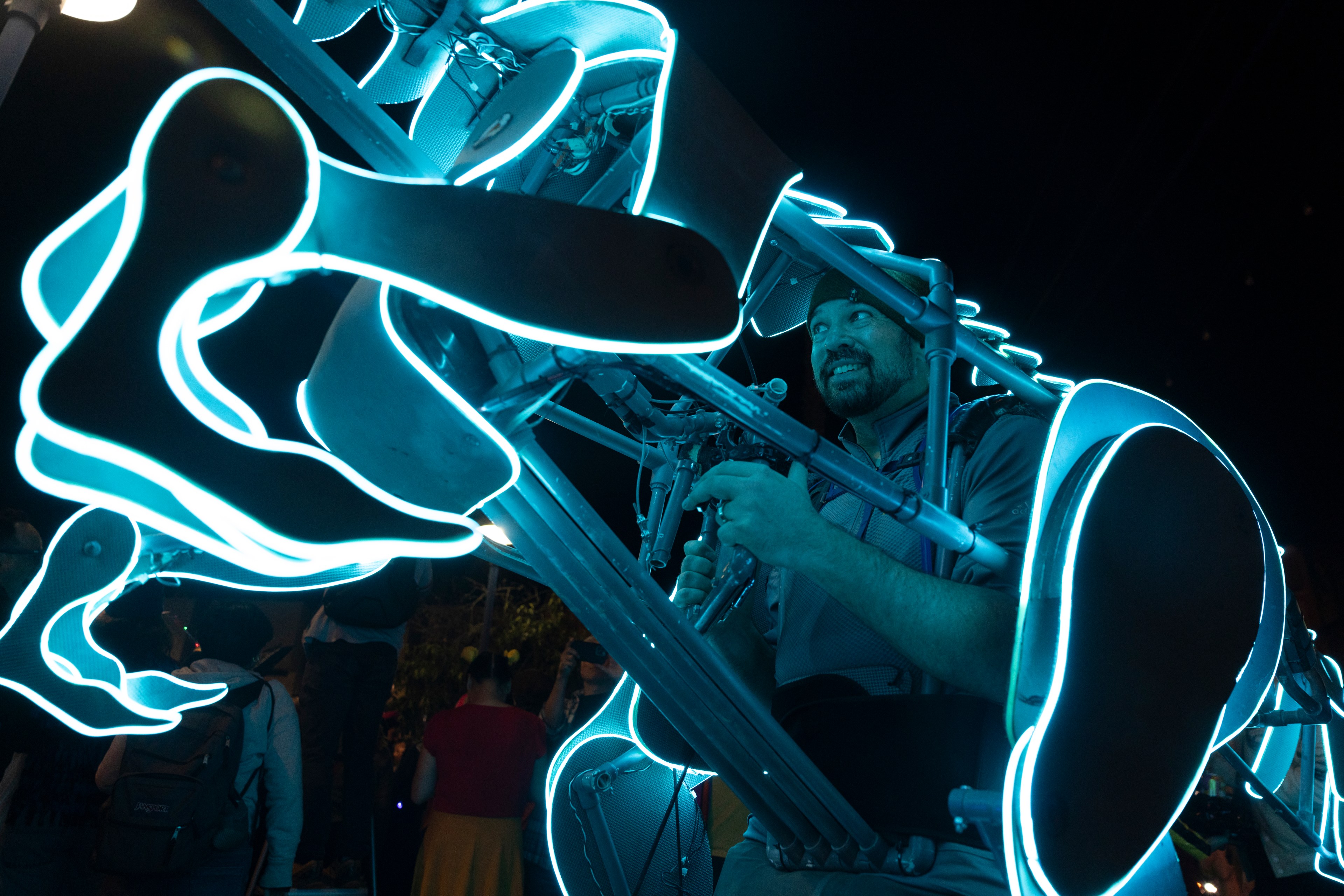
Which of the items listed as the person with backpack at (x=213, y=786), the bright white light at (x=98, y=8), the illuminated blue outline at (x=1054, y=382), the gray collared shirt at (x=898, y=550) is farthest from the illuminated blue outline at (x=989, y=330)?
the bright white light at (x=98, y=8)

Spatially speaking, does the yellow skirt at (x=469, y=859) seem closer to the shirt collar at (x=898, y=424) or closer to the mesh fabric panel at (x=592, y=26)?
the shirt collar at (x=898, y=424)

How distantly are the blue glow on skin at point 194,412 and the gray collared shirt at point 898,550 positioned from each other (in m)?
1.09

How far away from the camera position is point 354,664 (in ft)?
13.4

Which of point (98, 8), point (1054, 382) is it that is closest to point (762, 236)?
point (1054, 382)

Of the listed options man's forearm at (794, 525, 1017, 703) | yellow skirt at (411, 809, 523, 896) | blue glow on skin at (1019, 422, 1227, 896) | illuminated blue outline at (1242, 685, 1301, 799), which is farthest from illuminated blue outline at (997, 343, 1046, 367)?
yellow skirt at (411, 809, 523, 896)

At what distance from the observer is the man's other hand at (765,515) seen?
4.70 feet

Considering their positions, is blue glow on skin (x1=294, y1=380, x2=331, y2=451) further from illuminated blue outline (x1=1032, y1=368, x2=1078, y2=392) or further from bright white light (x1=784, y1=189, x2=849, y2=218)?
illuminated blue outline (x1=1032, y1=368, x2=1078, y2=392)

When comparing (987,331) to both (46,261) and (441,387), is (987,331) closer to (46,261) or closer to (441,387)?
(441,387)

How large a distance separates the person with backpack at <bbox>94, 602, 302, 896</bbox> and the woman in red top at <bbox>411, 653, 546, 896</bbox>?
0.68 meters

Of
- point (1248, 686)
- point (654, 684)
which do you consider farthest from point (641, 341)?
point (1248, 686)

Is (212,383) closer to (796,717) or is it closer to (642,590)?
(642,590)

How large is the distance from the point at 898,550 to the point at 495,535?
34.1 inches

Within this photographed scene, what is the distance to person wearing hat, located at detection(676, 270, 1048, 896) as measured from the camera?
1.45m

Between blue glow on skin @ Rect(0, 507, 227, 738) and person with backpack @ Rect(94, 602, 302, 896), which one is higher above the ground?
blue glow on skin @ Rect(0, 507, 227, 738)
